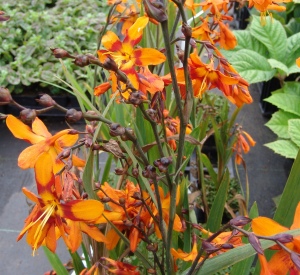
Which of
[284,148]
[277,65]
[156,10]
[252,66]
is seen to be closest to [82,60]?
[156,10]

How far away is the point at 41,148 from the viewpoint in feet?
1.86

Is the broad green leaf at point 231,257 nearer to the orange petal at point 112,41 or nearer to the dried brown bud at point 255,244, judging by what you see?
the dried brown bud at point 255,244

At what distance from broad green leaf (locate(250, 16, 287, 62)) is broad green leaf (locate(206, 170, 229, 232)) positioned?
1.55m

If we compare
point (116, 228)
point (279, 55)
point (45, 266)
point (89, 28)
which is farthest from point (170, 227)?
point (89, 28)

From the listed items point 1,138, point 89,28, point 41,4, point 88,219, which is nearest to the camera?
point 88,219

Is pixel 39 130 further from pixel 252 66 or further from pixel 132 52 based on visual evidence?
pixel 252 66

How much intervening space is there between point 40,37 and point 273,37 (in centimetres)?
147

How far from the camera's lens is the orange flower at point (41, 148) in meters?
0.54

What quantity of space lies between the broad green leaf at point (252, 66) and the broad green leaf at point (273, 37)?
8cm

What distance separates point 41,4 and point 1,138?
1.26m

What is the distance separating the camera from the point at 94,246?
908mm

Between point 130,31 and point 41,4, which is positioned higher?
point 130,31

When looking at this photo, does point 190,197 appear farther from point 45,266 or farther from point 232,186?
point 45,266

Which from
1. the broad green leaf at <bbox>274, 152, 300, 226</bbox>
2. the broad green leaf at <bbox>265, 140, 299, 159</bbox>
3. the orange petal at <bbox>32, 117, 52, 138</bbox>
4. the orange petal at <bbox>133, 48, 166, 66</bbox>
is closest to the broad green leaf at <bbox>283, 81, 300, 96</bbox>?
the broad green leaf at <bbox>265, 140, 299, 159</bbox>
